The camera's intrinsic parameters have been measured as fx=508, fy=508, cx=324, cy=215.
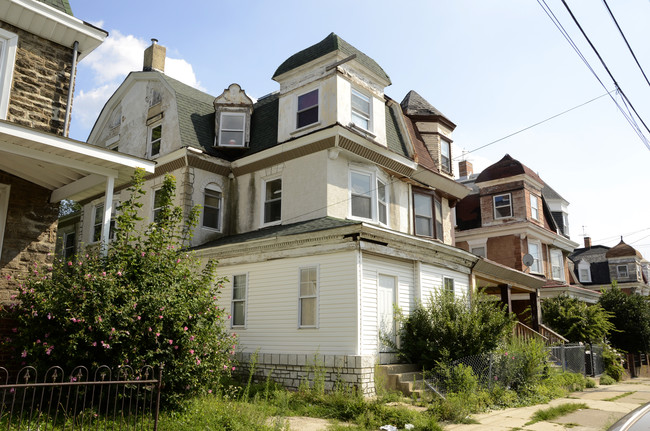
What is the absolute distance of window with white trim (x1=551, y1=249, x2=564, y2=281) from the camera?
3168 centimetres

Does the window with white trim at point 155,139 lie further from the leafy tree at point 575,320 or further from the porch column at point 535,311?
the leafy tree at point 575,320

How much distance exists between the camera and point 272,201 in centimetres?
1806

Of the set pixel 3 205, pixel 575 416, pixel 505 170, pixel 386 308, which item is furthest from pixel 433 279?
pixel 505 170

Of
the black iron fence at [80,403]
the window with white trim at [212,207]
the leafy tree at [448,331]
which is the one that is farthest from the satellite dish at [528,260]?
the black iron fence at [80,403]

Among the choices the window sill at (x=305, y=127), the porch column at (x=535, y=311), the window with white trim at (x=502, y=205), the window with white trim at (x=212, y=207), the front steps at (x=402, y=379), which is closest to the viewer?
the front steps at (x=402, y=379)

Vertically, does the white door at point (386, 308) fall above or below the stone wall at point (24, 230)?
below

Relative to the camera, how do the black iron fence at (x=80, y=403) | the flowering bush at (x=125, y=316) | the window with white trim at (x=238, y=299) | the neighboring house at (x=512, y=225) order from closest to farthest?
the black iron fence at (x=80, y=403), the flowering bush at (x=125, y=316), the window with white trim at (x=238, y=299), the neighboring house at (x=512, y=225)

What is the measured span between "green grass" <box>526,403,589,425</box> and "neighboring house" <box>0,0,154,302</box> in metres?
9.95

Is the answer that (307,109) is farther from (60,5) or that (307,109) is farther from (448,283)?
(60,5)

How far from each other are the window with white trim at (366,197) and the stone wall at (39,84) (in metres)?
9.18

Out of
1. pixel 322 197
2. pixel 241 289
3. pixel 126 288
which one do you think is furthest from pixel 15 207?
pixel 322 197

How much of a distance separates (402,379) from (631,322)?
19.8 metres

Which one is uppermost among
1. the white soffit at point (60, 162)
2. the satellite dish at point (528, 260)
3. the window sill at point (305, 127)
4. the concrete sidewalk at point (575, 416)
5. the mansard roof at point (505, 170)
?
the mansard roof at point (505, 170)

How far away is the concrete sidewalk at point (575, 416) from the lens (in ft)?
33.5
